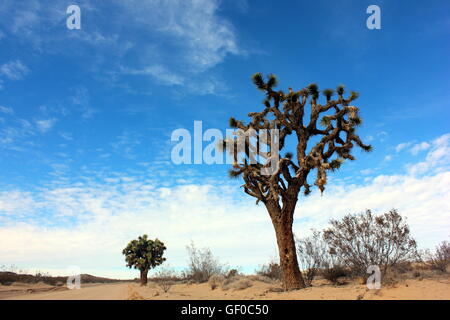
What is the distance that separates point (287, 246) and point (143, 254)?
24.4m

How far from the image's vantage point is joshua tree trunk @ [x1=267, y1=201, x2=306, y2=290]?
440 inches

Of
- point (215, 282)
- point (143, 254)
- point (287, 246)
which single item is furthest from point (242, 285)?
point (143, 254)

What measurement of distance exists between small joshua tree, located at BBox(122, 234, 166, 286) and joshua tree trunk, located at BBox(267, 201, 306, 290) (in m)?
23.4

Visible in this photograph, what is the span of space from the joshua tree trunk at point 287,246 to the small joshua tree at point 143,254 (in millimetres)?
23375

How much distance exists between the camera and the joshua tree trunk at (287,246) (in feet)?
36.7

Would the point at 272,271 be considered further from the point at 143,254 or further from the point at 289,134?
the point at 143,254

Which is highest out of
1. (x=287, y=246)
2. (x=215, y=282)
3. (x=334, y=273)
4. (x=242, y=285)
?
(x=287, y=246)

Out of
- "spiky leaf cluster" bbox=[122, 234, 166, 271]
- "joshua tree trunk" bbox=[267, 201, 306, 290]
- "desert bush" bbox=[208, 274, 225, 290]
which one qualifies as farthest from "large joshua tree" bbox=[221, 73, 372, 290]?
"spiky leaf cluster" bbox=[122, 234, 166, 271]

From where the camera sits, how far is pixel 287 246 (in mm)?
11523

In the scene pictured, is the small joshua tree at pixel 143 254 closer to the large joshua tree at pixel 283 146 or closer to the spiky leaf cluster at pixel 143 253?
the spiky leaf cluster at pixel 143 253

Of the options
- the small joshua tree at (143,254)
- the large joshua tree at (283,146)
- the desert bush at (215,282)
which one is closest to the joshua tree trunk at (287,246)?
the large joshua tree at (283,146)

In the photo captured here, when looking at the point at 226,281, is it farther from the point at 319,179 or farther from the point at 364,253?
the point at 319,179

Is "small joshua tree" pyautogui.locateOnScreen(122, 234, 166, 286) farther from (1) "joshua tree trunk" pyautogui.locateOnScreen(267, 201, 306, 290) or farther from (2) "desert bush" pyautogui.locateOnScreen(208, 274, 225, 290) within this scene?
(1) "joshua tree trunk" pyautogui.locateOnScreen(267, 201, 306, 290)
